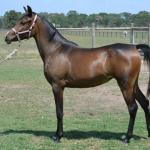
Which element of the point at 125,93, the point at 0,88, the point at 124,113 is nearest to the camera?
the point at 125,93

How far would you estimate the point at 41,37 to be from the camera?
7.61 meters

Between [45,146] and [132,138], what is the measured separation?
155cm

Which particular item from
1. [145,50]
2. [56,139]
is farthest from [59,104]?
[145,50]

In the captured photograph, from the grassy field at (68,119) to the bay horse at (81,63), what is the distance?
402 millimetres

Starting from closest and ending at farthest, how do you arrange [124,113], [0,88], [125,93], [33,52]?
1. [125,93]
2. [124,113]
3. [0,88]
4. [33,52]

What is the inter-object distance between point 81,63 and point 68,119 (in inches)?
102

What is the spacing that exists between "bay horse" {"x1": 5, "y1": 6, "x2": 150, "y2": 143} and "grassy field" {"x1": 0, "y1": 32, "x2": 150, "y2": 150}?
0.40m

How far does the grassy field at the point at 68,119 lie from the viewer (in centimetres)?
723

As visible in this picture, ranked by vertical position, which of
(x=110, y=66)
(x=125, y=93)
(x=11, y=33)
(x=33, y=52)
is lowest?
(x=33, y=52)

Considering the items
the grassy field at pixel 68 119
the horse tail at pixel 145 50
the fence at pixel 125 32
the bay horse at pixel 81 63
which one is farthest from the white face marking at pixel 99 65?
the fence at pixel 125 32

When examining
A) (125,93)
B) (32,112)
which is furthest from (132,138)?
(32,112)

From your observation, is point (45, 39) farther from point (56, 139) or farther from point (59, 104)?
point (56, 139)

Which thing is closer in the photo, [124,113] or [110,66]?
[110,66]

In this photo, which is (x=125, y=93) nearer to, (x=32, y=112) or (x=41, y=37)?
(x=41, y=37)
